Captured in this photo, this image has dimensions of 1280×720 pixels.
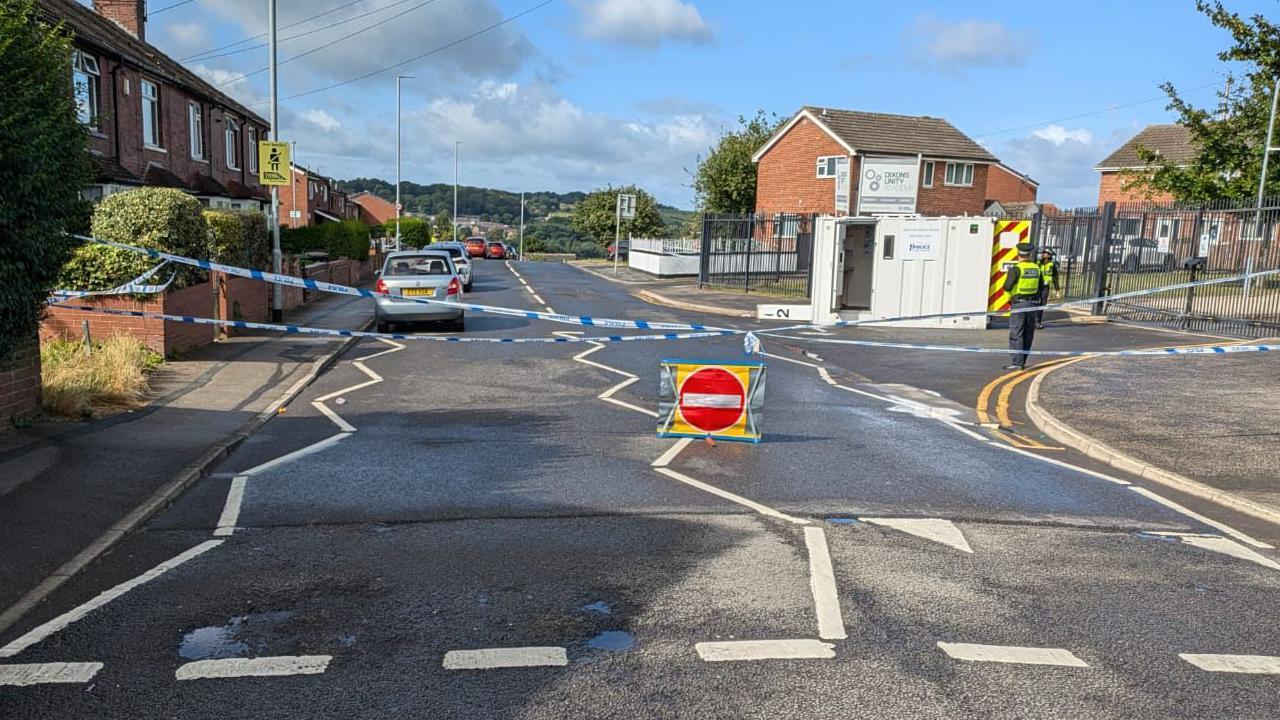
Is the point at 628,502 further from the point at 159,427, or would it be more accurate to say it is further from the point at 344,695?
the point at 159,427

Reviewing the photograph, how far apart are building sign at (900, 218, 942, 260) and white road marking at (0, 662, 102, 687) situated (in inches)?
716

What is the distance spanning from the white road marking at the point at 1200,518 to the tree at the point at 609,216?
60.6m

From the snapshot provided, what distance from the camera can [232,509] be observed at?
6938mm

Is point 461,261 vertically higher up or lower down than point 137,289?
higher up

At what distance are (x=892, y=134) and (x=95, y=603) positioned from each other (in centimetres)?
4257

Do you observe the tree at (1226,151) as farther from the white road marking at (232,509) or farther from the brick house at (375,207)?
the brick house at (375,207)

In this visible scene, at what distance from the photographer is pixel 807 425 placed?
→ 10.2 metres

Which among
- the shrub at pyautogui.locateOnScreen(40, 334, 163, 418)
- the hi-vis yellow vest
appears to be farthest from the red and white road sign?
the hi-vis yellow vest

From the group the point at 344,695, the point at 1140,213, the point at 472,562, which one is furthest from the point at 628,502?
the point at 1140,213

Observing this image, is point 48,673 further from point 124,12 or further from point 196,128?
point 124,12

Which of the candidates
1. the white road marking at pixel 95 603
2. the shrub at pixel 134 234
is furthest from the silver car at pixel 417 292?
the white road marking at pixel 95 603

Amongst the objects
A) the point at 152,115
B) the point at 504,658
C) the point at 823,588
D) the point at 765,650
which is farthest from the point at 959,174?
the point at 504,658

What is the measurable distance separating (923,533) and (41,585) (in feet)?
18.0

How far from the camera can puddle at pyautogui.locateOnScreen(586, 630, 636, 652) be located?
455cm
